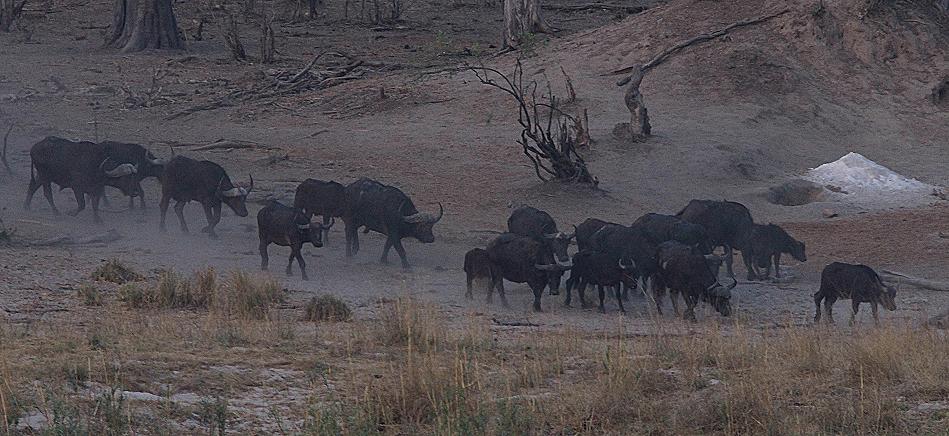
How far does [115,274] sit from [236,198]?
3346 millimetres

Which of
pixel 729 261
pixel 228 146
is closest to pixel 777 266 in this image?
pixel 729 261

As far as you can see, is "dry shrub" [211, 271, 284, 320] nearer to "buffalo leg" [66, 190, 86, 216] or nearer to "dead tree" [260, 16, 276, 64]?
"buffalo leg" [66, 190, 86, 216]

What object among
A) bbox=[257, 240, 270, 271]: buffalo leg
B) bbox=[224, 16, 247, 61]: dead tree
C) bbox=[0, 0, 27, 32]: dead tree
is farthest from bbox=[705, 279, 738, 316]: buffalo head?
bbox=[0, 0, 27, 32]: dead tree

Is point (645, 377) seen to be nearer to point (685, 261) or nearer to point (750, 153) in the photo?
point (685, 261)

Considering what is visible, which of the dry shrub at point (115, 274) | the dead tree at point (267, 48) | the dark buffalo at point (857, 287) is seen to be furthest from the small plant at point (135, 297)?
the dead tree at point (267, 48)

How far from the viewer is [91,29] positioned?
34844 mm

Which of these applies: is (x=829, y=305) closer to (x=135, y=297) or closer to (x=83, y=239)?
(x=135, y=297)

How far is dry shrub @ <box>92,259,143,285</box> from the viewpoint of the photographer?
12422 millimetres

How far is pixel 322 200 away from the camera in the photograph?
15281 mm

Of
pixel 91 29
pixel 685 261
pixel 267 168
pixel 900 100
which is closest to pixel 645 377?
pixel 685 261

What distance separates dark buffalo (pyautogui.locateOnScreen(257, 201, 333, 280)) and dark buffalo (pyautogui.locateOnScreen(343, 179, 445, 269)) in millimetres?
1044

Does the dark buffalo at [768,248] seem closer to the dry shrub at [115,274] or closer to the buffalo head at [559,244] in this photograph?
the buffalo head at [559,244]

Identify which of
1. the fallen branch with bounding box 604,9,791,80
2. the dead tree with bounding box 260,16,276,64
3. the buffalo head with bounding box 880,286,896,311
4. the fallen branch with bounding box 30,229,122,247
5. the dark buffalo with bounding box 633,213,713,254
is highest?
the fallen branch with bounding box 604,9,791,80

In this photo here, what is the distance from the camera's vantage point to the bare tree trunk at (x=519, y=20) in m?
28.7
